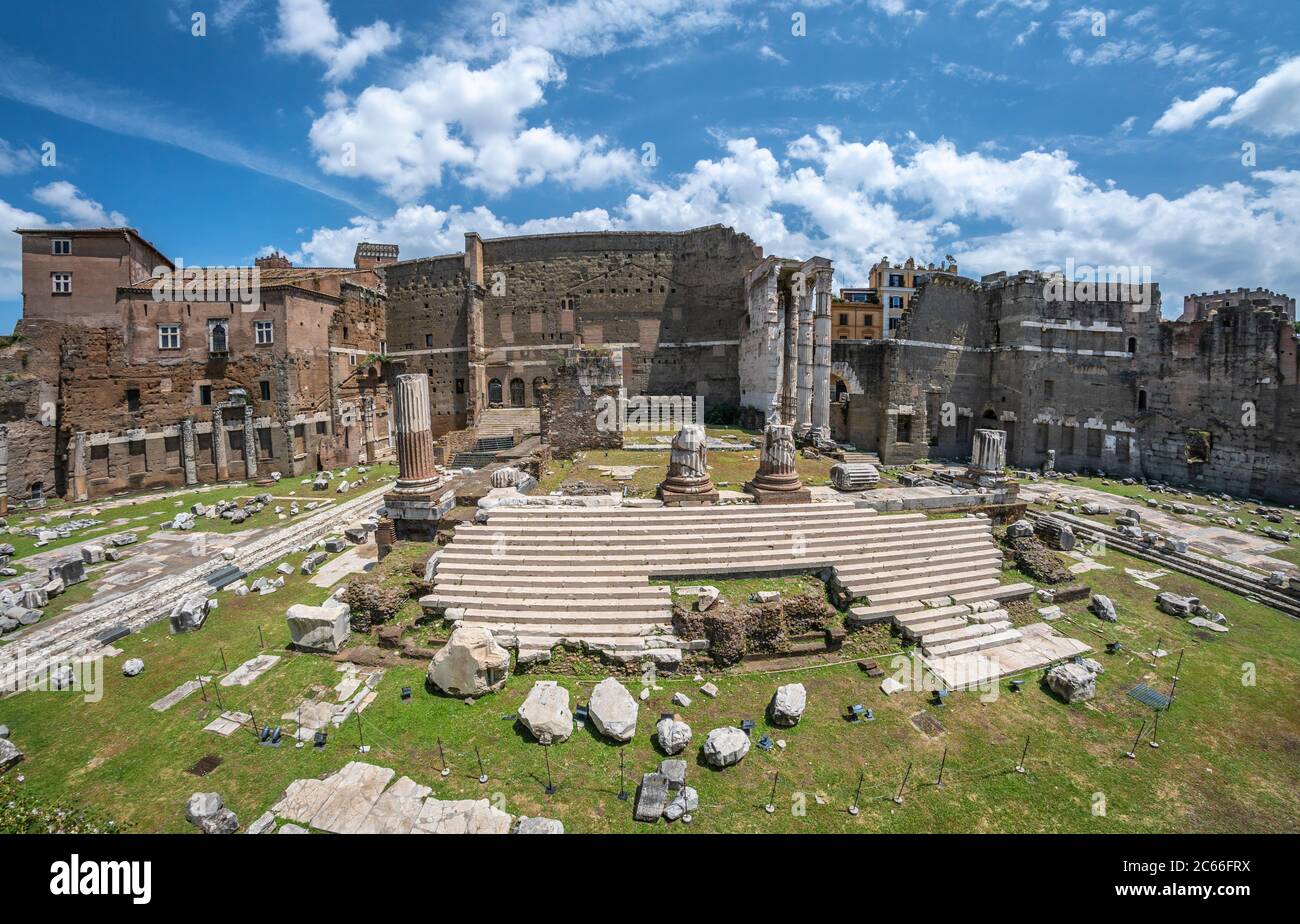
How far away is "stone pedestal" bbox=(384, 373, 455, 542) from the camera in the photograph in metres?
12.2

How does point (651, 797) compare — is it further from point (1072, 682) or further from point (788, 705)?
point (1072, 682)

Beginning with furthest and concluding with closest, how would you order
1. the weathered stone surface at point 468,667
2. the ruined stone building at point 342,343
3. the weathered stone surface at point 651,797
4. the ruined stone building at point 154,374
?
the ruined stone building at point 342,343 → the ruined stone building at point 154,374 → the weathered stone surface at point 468,667 → the weathered stone surface at point 651,797

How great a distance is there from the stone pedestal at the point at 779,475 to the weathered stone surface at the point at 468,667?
23.2 ft

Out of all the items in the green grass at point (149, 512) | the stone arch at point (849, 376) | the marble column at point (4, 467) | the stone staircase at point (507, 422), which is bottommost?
the green grass at point (149, 512)

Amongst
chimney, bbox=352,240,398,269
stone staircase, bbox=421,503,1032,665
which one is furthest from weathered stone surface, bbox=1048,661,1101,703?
chimney, bbox=352,240,398,269

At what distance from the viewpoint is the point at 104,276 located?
75.9ft

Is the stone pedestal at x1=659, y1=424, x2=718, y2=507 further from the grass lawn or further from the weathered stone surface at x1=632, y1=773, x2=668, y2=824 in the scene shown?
the weathered stone surface at x1=632, y1=773, x2=668, y2=824

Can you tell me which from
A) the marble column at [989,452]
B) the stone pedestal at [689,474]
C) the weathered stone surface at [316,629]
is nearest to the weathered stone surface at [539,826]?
the weathered stone surface at [316,629]

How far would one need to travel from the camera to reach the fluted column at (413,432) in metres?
12.5

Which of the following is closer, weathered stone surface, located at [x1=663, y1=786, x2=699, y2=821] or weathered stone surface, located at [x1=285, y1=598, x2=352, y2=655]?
weathered stone surface, located at [x1=663, y1=786, x2=699, y2=821]

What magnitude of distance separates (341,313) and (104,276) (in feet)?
29.5

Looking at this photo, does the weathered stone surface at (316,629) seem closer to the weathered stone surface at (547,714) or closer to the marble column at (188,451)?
the weathered stone surface at (547,714)

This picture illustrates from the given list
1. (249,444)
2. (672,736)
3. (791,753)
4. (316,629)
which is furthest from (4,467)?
(791,753)

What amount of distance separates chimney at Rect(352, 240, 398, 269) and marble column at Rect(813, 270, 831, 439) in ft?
112
